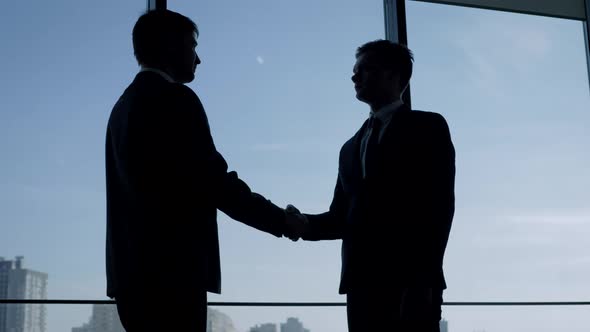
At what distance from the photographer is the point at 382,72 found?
2.25 metres

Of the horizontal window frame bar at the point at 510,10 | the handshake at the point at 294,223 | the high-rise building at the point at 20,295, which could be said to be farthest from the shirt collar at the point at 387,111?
the horizontal window frame bar at the point at 510,10

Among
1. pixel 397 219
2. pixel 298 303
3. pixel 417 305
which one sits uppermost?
pixel 397 219

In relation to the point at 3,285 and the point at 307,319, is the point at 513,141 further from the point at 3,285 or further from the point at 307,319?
the point at 3,285

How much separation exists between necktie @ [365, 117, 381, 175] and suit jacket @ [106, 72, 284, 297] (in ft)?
1.62

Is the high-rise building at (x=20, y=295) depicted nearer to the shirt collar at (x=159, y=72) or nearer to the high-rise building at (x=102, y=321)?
the high-rise building at (x=102, y=321)

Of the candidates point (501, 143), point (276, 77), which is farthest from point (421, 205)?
point (501, 143)

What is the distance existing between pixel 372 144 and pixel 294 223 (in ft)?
1.34

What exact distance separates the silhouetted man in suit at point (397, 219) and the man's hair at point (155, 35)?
654 millimetres

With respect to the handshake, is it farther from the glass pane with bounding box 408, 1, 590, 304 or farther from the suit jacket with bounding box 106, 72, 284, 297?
the glass pane with bounding box 408, 1, 590, 304

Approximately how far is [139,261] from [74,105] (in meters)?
2.27

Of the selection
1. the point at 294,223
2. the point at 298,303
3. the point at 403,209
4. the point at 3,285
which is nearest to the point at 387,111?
the point at 403,209

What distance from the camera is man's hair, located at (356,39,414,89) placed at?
2252 millimetres

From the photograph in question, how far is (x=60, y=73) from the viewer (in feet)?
12.1

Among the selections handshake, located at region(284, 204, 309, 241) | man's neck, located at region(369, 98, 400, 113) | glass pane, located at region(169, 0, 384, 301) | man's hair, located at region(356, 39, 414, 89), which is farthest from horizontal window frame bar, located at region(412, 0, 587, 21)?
handshake, located at region(284, 204, 309, 241)
